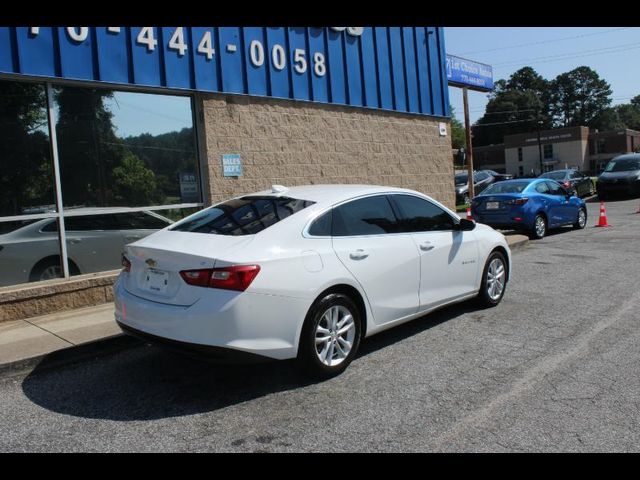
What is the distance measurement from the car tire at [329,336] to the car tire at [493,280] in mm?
2313

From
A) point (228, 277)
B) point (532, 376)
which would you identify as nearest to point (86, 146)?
point (228, 277)

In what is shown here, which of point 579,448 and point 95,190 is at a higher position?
point 95,190

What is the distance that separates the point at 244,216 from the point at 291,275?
0.83m

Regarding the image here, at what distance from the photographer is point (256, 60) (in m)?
8.86

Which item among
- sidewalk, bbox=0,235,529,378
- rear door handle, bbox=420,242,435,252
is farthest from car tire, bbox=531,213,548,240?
sidewalk, bbox=0,235,529,378

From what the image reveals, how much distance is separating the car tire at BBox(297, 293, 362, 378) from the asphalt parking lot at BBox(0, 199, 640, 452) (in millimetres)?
149

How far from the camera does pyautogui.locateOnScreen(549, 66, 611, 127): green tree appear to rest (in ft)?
456

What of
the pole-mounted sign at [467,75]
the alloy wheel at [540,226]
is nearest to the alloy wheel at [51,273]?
the alloy wheel at [540,226]

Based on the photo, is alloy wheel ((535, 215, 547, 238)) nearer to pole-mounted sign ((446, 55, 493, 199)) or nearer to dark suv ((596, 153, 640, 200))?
pole-mounted sign ((446, 55, 493, 199))

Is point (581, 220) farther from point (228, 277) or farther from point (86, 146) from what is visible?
point (228, 277)
